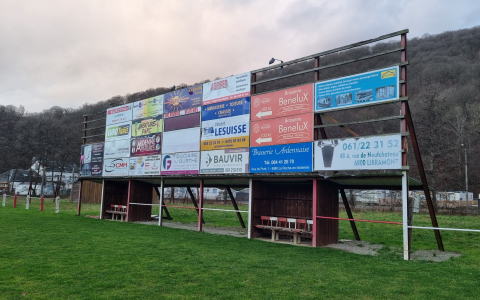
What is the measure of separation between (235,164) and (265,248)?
13.3ft

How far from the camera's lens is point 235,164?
14.4m

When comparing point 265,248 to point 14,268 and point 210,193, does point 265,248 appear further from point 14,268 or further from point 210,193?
point 210,193

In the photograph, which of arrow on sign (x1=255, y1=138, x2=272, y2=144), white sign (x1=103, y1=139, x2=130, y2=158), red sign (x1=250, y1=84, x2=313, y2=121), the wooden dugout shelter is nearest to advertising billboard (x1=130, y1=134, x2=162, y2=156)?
white sign (x1=103, y1=139, x2=130, y2=158)

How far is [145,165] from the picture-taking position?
18562mm

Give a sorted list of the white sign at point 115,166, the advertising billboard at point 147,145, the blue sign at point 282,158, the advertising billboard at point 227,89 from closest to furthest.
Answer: the blue sign at point 282,158 → the advertising billboard at point 227,89 → the advertising billboard at point 147,145 → the white sign at point 115,166

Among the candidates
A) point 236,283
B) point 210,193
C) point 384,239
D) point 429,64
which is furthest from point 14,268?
point 429,64

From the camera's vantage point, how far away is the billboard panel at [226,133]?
14.3m

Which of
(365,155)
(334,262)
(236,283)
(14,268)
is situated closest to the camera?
(236,283)

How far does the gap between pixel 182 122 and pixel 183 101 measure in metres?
0.99

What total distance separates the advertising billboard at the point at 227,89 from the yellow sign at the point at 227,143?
168 cm

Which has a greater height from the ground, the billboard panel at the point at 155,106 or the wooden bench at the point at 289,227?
the billboard panel at the point at 155,106

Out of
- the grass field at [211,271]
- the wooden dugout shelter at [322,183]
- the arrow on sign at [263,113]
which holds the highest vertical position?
the arrow on sign at [263,113]

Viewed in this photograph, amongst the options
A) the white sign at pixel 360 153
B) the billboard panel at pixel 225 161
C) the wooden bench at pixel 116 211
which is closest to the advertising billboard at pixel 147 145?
the wooden bench at pixel 116 211

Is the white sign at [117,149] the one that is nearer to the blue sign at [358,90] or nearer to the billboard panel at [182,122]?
the billboard panel at [182,122]
